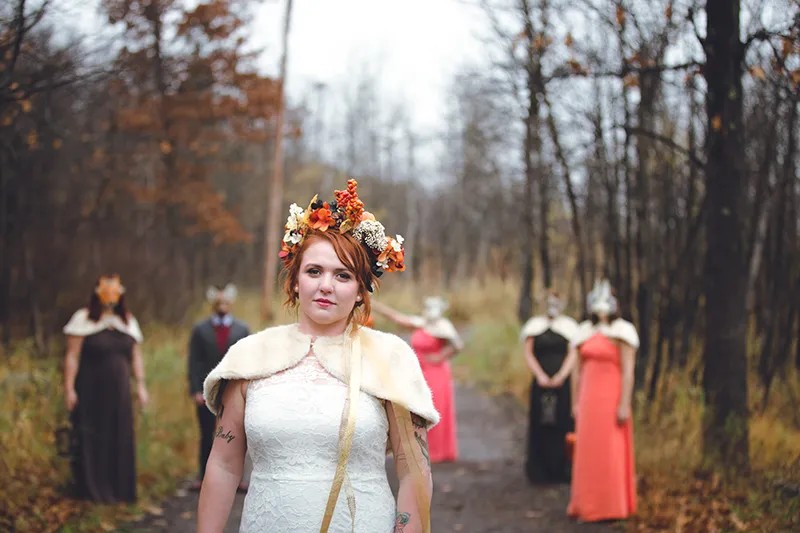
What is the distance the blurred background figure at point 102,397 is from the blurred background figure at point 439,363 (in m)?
3.85

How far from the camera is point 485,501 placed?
30.4 feet

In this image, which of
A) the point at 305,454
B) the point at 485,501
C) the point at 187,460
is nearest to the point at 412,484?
the point at 305,454

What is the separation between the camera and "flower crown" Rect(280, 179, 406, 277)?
339cm

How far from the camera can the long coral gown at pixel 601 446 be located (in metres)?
7.97

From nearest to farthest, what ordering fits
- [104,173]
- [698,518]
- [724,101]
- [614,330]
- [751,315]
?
[698,518], [724,101], [614,330], [751,315], [104,173]

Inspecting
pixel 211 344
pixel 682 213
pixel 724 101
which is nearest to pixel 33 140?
pixel 211 344

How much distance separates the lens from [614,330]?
8258 mm

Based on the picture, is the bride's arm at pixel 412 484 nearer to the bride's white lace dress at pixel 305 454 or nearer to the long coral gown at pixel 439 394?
the bride's white lace dress at pixel 305 454

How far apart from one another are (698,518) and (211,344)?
4788 millimetres

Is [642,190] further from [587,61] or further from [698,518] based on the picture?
[698,518]

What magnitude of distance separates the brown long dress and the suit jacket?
0.73 meters

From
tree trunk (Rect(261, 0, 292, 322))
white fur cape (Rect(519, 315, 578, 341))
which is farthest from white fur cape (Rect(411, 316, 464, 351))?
tree trunk (Rect(261, 0, 292, 322))

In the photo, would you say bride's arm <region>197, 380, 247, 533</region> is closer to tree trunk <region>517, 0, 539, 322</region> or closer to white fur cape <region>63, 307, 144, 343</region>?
white fur cape <region>63, 307, 144, 343</region>

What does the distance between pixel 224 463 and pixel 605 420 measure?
220 inches
